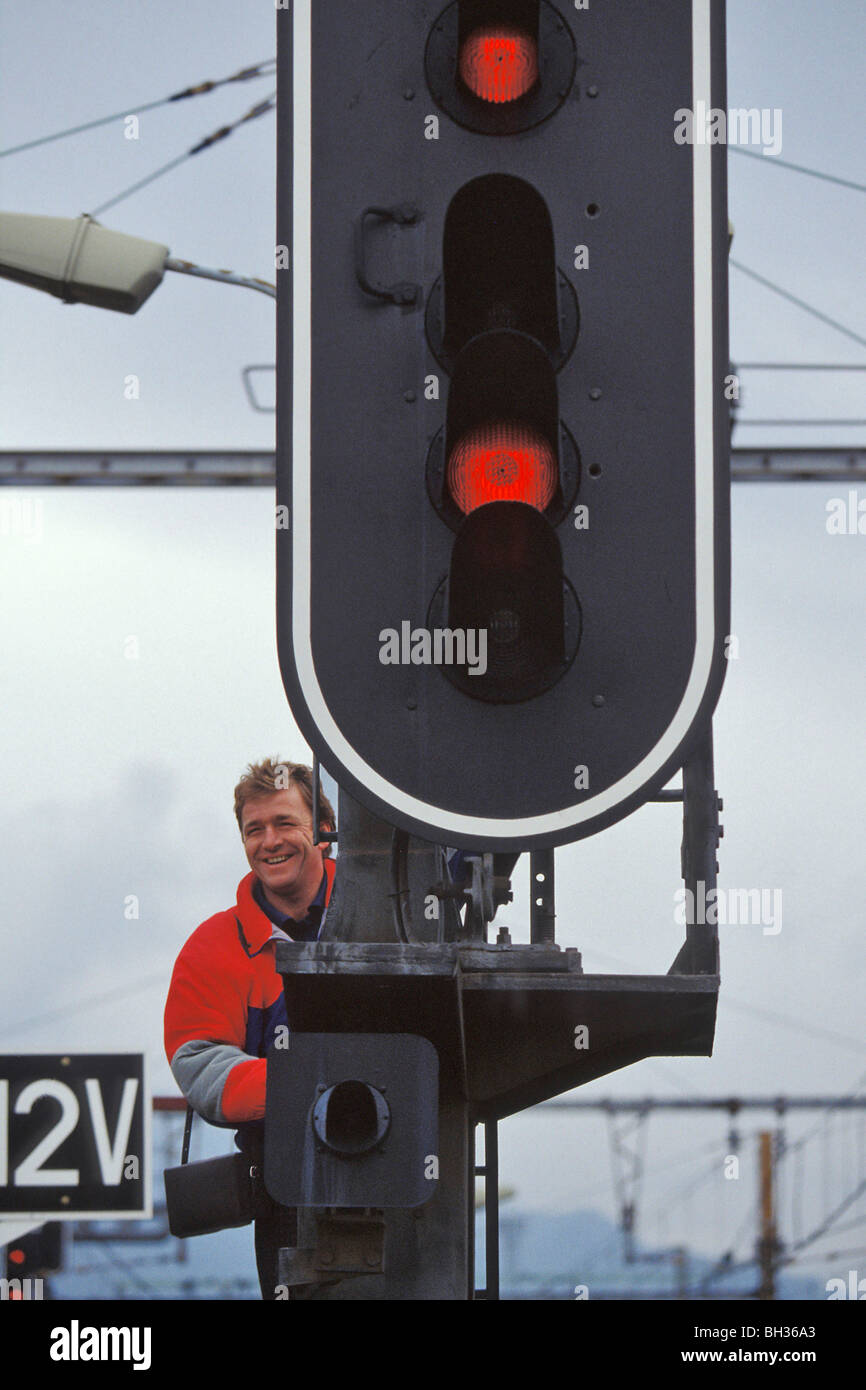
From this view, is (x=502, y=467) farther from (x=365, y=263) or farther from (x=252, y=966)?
(x=252, y=966)

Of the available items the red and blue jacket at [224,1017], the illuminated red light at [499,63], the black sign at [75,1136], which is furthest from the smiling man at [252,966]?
the black sign at [75,1136]

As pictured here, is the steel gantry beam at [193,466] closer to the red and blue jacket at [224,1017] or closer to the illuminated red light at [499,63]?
the red and blue jacket at [224,1017]

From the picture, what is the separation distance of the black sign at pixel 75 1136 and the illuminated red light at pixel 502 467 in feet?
26.5

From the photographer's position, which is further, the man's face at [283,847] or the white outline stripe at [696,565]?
the man's face at [283,847]

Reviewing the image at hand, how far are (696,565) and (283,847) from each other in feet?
13.2

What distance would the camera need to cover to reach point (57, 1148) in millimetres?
10172

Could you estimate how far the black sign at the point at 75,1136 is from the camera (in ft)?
32.1

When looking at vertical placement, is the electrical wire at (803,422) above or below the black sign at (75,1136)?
above

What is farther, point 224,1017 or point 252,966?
point 252,966

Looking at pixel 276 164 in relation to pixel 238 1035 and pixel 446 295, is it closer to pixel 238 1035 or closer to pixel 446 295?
pixel 446 295

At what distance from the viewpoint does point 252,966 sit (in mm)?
5359

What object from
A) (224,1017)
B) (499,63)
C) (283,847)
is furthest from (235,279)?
(499,63)

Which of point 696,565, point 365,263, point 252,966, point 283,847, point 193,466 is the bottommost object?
point 252,966

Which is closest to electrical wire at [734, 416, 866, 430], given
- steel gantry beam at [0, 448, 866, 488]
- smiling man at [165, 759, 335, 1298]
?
steel gantry beam at [0, 448, 866, 488]
